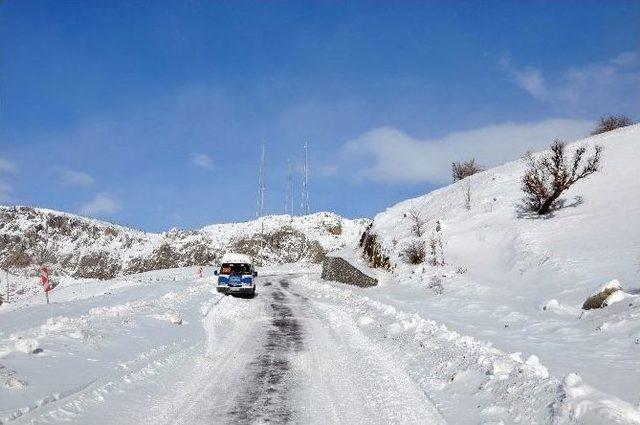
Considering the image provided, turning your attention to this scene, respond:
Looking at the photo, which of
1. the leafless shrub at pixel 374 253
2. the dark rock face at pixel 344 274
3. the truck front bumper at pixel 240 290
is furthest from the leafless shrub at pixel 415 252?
the truck front bumper at pixel 240 290

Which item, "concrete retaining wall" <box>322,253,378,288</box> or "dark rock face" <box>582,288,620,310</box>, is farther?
"concrete retaining wall" <box>322,253,378,288</box>

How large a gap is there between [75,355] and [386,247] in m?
26.5

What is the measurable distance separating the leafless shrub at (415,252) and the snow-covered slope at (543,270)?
533 mm

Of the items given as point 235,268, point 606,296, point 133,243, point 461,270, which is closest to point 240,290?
point 235,268

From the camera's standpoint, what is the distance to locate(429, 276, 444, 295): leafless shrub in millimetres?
21955

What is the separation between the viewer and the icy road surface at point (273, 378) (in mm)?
6750

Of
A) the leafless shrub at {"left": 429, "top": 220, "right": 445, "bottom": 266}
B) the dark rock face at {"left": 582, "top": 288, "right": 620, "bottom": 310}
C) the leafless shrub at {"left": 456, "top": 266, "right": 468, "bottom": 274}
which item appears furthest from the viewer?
the leafless shrub at {"left": 429, "top": 220, "right": 445, "bottom": 266}

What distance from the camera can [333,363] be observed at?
34.9 feet

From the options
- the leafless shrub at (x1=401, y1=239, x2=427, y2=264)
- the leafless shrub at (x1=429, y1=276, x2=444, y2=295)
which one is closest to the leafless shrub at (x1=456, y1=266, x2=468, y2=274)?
the leafless shrub at (x1=429, y1=276, x2=444, y2=295)

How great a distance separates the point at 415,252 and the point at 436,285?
6699 mm

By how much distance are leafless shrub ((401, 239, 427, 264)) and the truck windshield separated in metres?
9.38

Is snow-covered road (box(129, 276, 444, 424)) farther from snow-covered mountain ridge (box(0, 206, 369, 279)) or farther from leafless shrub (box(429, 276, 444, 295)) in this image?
snow-covered mountain ridge (box(0, 206, 369, 279))

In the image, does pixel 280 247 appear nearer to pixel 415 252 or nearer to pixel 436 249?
pixel 415 252

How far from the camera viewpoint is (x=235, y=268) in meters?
26.3
